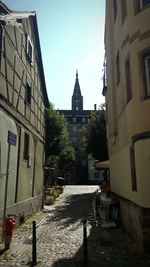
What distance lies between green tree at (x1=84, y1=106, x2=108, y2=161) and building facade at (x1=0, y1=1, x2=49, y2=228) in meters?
12.4

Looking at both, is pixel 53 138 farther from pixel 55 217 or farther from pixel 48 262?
pixel 48 262

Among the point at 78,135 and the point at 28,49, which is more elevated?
the point at 78,135

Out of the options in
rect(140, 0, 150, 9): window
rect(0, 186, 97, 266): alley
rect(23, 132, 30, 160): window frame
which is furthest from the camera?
rect(23, 132, 30, 160): window frame

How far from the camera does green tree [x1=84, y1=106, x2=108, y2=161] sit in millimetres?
31266

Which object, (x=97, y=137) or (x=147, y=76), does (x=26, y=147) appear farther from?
(x=97, y=137)

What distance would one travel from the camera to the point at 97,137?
103ft

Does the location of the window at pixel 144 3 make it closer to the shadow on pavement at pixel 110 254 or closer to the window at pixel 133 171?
the window at pixel 133 171

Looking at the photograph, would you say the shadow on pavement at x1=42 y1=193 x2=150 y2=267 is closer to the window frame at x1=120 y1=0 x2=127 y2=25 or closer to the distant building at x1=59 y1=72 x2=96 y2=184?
the window frame at x1=120 y1=0 x2=127 y2=25

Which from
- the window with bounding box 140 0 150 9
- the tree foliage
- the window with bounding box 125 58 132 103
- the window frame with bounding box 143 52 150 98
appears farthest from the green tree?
the window frame with bounding box 143 52 150 98

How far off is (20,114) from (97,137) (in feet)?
61.2

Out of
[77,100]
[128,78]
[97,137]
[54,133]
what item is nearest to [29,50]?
[128,78]

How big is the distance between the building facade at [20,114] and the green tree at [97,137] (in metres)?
12.4

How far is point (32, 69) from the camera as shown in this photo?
16406mm

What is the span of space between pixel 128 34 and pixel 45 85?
10.8 m
